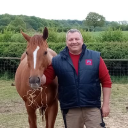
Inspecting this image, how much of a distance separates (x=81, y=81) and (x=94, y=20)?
19598 millimetres

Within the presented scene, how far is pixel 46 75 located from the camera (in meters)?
3.22

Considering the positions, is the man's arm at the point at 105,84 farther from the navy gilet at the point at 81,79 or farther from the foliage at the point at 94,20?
the foliage at the point at 94,20

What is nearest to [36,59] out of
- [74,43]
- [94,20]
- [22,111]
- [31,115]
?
[74,43]

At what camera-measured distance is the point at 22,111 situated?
6.17m

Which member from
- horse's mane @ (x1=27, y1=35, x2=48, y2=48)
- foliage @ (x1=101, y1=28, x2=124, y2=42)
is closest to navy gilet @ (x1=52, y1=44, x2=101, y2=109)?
horse's mane @ (x1=27, y1=35, x2=48, y2=48)

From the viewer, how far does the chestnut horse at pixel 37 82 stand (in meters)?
3.02

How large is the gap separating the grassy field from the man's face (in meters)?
2.36

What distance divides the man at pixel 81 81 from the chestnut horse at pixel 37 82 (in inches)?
6.7

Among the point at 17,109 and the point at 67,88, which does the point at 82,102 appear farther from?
the point at 17,109

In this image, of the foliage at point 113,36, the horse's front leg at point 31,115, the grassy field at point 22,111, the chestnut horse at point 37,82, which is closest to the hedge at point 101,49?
the foliage at point 113,36

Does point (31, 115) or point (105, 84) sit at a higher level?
point (105, 84)

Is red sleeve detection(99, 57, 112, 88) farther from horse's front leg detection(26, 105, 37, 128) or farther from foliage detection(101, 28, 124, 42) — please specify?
foliage detection(101, 28, 124, 42)

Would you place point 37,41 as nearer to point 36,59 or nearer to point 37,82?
point 36,59

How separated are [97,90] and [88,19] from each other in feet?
62.7
